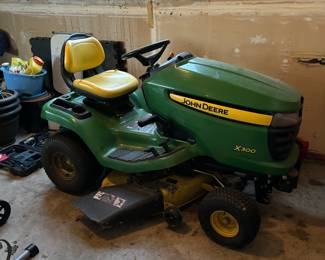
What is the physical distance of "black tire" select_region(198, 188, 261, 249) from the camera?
5.03 ft

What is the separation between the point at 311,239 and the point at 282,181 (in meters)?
0.35

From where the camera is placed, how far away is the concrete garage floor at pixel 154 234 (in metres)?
1.64

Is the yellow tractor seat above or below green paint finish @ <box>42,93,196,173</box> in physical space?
above

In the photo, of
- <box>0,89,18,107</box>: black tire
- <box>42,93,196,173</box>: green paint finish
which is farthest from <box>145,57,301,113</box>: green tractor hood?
<box>0,89,18,107</box>: black tire

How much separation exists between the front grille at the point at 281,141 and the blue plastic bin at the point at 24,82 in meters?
2.03

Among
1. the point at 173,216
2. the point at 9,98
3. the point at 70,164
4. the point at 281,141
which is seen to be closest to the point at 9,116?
the point at 9,98

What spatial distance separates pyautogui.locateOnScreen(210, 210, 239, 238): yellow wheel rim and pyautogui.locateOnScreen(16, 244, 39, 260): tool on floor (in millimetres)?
836

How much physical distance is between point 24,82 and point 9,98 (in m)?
0.28

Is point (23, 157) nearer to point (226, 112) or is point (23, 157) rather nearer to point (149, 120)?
point (149, 120)

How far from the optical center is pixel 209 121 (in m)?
1.61

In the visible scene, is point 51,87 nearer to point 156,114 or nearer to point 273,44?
point 156,114

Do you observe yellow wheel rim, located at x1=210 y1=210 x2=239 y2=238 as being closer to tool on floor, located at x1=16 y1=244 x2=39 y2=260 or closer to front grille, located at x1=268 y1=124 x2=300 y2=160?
front grille, located at x1=268 y1=124 x2=300 y2=160

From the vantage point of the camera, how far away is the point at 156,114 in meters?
1.78

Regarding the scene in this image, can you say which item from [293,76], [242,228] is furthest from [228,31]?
[242,228]
